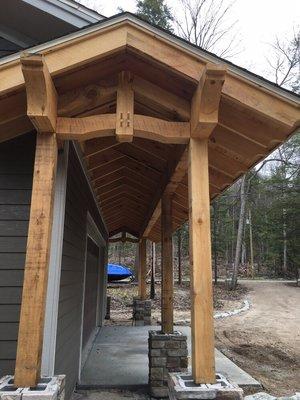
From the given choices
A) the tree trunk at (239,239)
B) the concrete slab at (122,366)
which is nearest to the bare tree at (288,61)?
the tree trunk at (239,239)

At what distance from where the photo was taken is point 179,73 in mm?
2648

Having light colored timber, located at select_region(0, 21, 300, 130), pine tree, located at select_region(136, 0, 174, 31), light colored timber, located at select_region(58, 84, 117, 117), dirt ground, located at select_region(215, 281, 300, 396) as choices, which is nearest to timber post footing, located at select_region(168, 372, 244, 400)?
light colored timber, located at select_region(0, 21, 300, 130)

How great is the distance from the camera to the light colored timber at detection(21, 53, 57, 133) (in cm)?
229

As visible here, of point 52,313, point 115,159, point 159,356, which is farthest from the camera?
point 115,159

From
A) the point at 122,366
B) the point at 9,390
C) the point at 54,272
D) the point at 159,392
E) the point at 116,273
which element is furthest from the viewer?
the point at 116,273

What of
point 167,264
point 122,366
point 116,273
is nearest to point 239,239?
point 116,273

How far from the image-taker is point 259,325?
11.5m

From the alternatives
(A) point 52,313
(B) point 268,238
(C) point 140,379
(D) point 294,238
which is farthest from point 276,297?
(A) point 52,313

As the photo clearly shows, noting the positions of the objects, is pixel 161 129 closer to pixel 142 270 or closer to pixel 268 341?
pixel 268 341

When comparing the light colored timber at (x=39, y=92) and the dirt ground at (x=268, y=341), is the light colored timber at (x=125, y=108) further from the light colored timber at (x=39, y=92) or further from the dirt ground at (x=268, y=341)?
the dirt ground at (x=268, y=341)

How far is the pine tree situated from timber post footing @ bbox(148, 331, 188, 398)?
14.3 m

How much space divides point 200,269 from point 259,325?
10124mm

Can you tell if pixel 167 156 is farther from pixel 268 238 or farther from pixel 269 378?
pixel 268 238

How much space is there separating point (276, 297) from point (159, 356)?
47.5 ft
